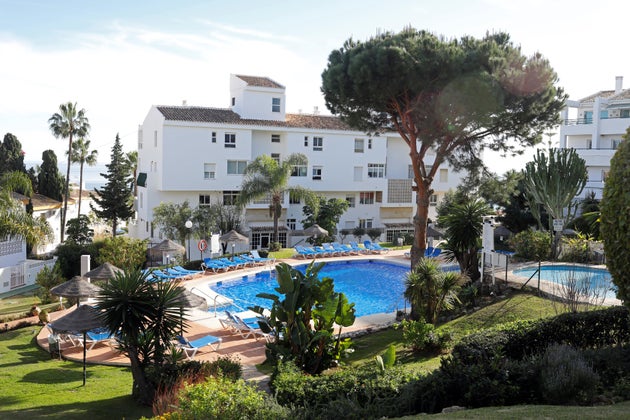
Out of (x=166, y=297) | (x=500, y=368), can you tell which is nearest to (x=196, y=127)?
(x=166, y=297)

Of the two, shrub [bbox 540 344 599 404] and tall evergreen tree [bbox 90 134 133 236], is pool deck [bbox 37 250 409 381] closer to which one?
shrub [bbox 540 344 599 404]

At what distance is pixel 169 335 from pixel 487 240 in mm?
10672

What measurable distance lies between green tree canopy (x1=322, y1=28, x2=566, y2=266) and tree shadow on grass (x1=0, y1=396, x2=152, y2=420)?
1450 centimetres

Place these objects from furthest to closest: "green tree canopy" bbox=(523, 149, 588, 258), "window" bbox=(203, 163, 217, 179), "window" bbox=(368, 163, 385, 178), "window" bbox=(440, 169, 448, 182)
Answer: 1. "window" bbox=(440, 169, 448, 182)
2. "window" bbox=(368, 163, 385, 178)
3. "window" bbox=(203, 163, 217, 179)
4. "green tree canopy" bbox=(523, 149, 588, 258)

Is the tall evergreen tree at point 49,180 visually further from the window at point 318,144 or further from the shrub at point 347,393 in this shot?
the shrub at point 347,393

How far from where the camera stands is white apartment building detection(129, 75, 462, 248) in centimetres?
3941

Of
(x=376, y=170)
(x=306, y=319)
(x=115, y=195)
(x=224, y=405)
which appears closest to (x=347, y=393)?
(x=224, y=405)

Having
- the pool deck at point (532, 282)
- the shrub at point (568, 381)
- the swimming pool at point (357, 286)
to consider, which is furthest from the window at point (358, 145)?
the shrub at point (568, 381)

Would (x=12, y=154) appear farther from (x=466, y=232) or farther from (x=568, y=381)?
(x=568, y=381)

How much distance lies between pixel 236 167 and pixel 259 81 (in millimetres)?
7174

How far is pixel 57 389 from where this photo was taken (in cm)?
1202

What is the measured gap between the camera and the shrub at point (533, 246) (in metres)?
24.4

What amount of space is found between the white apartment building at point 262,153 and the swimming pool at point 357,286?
10456 mm

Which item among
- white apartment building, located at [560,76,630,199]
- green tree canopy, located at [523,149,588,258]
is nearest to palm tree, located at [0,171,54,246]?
green tree canopy, located at [523,149,588,258]
